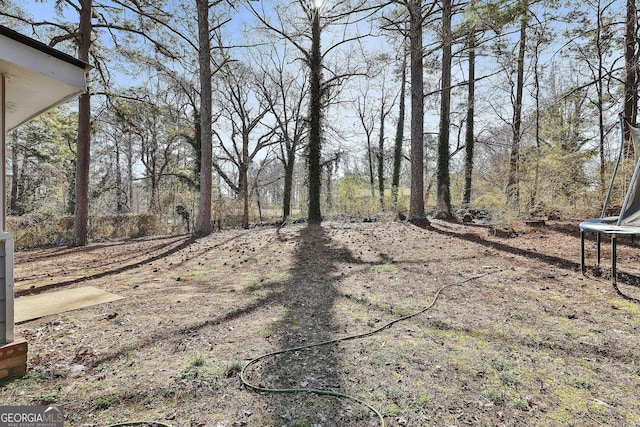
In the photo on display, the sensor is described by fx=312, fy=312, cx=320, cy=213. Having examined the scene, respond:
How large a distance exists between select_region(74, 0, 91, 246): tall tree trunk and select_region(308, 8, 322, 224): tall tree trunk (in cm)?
589

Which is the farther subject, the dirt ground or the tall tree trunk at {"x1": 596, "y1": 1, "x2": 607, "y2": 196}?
the tall tree trunk at {"x1": 596, "y1": 1, "x2": 607, "y2": 196}

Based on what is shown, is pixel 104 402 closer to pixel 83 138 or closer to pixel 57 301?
pixel 57 301

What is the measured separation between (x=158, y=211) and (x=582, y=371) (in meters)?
12.5

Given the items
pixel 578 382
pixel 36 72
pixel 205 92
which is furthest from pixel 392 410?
pixel 205 92

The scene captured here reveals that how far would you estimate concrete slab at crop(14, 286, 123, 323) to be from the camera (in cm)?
321

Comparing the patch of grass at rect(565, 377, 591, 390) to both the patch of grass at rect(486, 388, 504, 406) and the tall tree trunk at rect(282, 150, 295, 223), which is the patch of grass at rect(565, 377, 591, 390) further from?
the tall tree trunk at rect(282, 150, 295, 223)

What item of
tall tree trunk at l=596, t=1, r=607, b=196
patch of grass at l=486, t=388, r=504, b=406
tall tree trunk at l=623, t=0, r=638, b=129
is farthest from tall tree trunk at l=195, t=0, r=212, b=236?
tall tree trunk at l=623, t=0, r=638, b=129

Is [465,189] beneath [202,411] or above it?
above

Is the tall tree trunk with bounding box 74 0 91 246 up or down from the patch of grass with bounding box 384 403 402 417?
up

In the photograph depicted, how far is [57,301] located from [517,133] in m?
14.0

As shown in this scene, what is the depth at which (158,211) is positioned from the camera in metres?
11.8

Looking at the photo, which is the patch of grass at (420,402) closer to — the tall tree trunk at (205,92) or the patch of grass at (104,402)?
the patch of grass at (104,402)

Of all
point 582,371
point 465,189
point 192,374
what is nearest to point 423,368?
point 582,371

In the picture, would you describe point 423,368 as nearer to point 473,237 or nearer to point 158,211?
point 473,237
